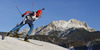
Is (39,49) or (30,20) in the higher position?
(30,20)

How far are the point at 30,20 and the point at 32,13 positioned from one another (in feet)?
2.06

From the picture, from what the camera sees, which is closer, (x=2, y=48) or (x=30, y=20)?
(x=2, y=48)

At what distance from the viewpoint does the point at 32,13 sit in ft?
51.2

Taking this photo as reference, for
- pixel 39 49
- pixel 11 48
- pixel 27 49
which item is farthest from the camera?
pixel 39 49

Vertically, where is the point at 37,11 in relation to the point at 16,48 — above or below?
above

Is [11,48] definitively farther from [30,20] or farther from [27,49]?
[30,20]

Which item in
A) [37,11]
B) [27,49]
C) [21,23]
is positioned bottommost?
[27,49]

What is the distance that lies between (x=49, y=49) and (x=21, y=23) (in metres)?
3.17

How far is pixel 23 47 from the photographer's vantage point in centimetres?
1284

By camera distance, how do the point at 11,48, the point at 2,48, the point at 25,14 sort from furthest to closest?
the point at 25,14 → the point at 11,48 → the point at 2,48

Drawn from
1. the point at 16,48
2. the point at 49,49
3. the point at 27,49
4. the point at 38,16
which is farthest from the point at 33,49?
the point at 38,16

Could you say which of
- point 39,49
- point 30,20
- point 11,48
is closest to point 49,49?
point 39,49

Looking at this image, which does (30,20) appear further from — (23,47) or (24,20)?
(23,47)

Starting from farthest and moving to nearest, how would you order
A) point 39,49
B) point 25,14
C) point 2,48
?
point 25,14 < point 39,49 < point 2,48
